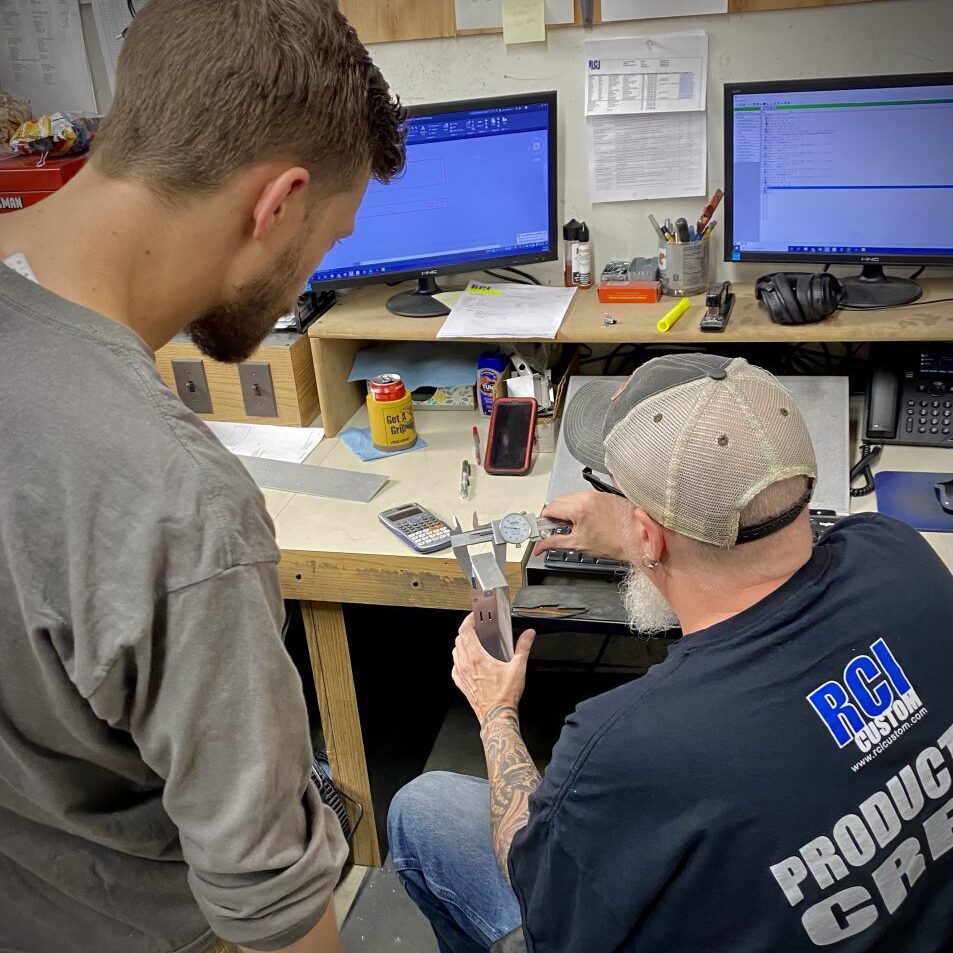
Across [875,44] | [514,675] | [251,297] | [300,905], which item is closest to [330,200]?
[251,297]

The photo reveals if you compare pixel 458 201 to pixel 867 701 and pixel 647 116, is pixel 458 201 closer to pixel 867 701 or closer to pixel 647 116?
pixel 647 116

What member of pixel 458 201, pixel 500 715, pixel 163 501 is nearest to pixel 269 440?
pixel 458 201

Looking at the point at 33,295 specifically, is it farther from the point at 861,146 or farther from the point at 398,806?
the point at 861,146

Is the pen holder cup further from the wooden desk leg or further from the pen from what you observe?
the wooden desk leg

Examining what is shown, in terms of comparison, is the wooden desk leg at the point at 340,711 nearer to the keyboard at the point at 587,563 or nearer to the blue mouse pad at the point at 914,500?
the keyboard at the point at 587,563

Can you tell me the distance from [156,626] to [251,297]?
0.31 m

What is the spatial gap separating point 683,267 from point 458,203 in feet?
1.49

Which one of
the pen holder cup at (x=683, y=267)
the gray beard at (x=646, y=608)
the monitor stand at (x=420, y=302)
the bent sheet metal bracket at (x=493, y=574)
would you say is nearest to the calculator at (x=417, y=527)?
the bent sheet metal bracket at (x=493, y=574)

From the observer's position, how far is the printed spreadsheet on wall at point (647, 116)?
188cm

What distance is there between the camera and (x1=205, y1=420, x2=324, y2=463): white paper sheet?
6.28 ft

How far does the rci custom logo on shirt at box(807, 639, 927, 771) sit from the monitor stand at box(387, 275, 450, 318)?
1.24m

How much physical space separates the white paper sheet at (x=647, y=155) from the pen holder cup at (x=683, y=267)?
0.45ft

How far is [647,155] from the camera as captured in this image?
197 cm

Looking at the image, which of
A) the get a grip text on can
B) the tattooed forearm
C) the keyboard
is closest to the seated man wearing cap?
the tattooed forearm
